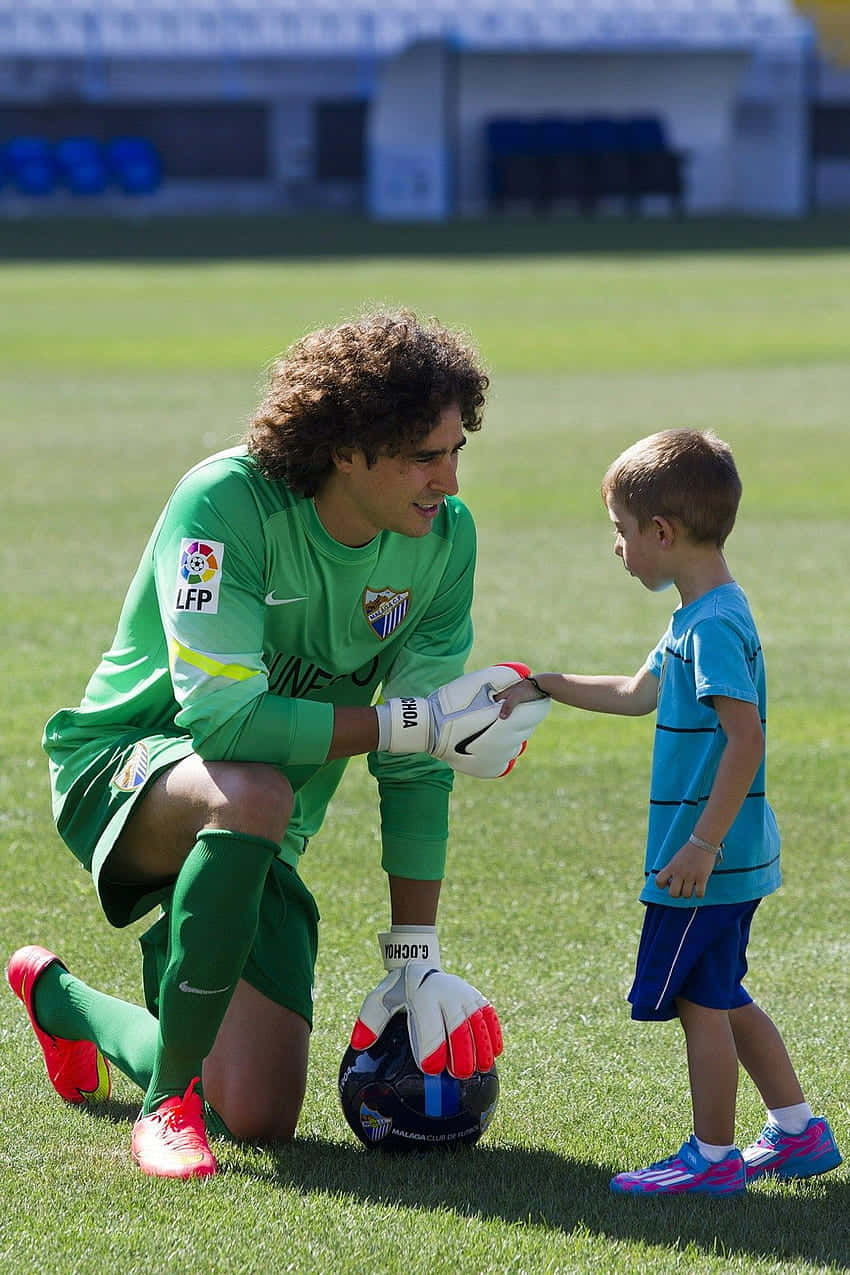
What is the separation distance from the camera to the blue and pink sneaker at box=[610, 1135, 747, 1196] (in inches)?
130

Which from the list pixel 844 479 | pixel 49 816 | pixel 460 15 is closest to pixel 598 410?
pixel 844 479

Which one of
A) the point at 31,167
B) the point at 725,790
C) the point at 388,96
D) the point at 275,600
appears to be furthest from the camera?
the point at 388,96

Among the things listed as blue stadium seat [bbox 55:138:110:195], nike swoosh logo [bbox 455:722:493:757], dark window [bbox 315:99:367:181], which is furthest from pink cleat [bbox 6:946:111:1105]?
dark window [bbox 315:99:367:181]

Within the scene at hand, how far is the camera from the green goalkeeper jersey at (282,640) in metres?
3.49

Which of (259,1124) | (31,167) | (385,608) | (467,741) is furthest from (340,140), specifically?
(259,1124)

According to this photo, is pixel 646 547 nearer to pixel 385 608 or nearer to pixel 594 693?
pixel 594 693

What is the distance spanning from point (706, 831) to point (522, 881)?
1.93 meters

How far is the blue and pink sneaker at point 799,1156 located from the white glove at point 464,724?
0.84 meters

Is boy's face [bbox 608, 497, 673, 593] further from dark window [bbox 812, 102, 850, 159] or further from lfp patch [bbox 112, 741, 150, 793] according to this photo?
dark window [bbox 812, 102, 850, 159]

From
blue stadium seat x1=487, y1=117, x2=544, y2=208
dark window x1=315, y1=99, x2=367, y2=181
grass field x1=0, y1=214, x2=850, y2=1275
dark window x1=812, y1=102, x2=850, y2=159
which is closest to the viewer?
grass field x1=0, y1=214, x2=850, y2=1275

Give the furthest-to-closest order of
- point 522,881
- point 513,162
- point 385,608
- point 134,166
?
point 134,166 < point 513,162 < point 522,881 < point 385,608

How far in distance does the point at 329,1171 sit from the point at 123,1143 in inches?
15.8

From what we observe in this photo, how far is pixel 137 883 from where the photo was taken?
3729 mm

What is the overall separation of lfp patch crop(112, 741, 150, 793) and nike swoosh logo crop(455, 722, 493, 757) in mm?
579
